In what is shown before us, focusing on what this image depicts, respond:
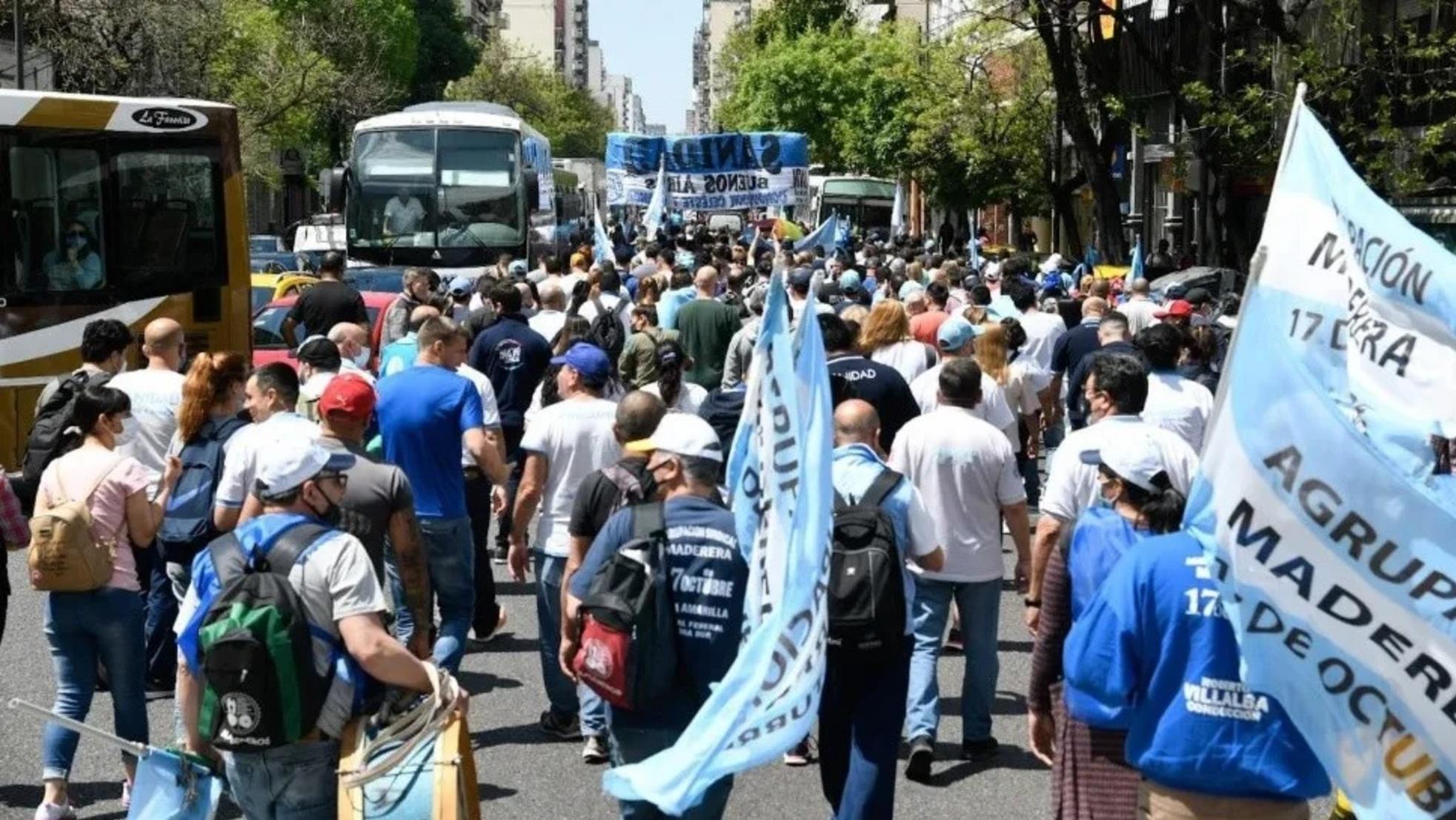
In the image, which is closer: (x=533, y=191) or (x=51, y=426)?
(x=51, y=426)

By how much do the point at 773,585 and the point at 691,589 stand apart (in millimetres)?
352

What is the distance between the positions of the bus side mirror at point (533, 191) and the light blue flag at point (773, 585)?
24853 millimetres

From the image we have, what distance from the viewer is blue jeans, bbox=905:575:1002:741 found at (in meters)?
8.62

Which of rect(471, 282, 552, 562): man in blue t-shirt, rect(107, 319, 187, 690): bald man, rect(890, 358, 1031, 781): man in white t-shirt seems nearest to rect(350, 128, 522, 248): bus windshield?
rect(471, 282, 552, 562): man in blue t-shirt

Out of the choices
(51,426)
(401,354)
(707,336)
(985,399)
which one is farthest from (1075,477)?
(707,336)

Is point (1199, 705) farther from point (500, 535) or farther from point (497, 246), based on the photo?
point (497, 246)

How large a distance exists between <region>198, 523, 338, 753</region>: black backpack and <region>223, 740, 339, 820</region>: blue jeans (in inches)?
2.6

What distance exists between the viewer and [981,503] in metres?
Result: 8.76

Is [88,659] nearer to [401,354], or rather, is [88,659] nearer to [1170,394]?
[401,354]

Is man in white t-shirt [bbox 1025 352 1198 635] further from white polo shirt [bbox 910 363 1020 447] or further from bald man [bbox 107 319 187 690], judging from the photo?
bald man [bbox 107 319 187 690]

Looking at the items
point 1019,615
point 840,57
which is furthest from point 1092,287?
point 840,57

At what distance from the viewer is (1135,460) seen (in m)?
5.75

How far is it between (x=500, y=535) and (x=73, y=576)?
586 centimetres

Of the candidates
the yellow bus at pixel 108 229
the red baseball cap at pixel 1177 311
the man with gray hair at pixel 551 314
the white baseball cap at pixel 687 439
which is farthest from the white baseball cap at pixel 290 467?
the yellow bus at pixel 108 229
